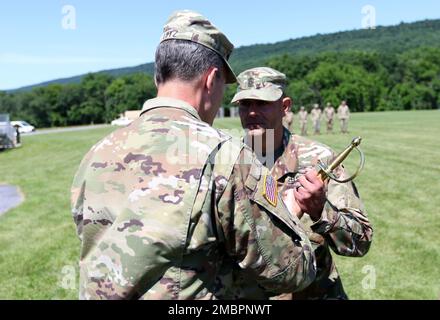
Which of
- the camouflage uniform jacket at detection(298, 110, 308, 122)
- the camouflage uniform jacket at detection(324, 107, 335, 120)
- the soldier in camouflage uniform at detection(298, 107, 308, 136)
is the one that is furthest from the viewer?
the camouflage uniform jacket at detection(324, 107, 335, 120)

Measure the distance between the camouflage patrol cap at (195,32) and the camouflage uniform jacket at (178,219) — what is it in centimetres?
26

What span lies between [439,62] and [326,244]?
11314 centimetres

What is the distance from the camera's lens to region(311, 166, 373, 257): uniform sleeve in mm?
2844

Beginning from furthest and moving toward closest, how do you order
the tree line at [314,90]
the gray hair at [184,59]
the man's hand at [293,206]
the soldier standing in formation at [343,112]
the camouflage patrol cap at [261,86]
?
the tree line at [314,90] < the soldier standing in formation at [343,112] < the camouflage patrol cap at [261,86] < the man's hand at [293,206] < the gray hair at [184,59]

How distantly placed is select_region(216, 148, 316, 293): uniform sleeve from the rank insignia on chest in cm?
2

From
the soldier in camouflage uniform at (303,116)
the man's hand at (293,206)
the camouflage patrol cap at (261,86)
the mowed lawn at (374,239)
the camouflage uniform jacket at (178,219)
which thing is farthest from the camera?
the soldier in camouflage uniform at (303,116)

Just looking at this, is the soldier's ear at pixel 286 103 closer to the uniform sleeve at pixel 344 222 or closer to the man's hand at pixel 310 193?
the uniform sleeve at pixel 344 222

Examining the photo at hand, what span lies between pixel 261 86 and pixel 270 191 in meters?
1.92

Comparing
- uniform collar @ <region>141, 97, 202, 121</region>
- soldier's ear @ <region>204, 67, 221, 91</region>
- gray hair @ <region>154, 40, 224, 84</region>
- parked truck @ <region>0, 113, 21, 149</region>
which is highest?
gray hair @ <region>154, 40, 224, 84</region>

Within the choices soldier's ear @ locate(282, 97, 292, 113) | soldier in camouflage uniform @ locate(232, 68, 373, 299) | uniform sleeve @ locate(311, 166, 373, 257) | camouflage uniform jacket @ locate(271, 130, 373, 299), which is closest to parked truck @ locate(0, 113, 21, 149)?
soldier's ear @ locate(282, 97, 292, 113)

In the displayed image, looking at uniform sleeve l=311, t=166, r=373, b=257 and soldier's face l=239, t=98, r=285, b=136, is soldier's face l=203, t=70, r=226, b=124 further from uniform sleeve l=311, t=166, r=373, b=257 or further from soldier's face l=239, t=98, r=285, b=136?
soldier's face l=239, t=98, r=285, b=136

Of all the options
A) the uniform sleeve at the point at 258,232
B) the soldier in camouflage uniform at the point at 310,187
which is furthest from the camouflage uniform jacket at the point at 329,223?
the uniform sleeve at the point at 258,232

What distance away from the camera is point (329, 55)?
383 ft

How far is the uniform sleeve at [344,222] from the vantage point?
284 centimetres
